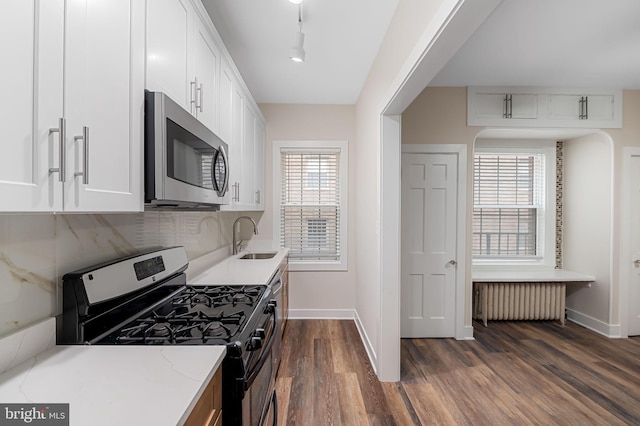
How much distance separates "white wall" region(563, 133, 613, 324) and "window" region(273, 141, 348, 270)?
2936 millimetres

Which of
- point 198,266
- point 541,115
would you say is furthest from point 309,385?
point 541,115

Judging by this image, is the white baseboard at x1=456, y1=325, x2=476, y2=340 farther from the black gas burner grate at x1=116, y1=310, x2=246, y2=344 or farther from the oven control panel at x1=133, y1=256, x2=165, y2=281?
the oven control panel at x1=133, y1=256, x2=165, y2=281

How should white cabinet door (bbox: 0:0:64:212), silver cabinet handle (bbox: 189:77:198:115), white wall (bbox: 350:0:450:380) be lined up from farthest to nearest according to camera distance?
white wall (bbox: 350:0:450:380), silver cabinet handle (bbox: 189:77:198:115), white cabinet door (bbox: 0:0:64:212)

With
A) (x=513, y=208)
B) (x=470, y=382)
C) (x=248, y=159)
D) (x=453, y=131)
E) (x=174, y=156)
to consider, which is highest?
(x=453, y=131)

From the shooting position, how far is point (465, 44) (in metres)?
2.41

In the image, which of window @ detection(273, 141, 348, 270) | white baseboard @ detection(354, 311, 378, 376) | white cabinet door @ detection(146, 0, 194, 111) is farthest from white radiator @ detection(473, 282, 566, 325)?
white cabinet door @ detection(146, 0, 194, 111)

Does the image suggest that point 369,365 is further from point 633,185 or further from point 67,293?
point 633,185

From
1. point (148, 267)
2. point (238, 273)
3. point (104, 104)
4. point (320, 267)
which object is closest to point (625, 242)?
point (320, 267)

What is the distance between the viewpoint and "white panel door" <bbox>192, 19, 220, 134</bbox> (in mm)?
1565

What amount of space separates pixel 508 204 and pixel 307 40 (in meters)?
3.28

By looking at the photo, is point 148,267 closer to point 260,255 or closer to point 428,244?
point 260,255

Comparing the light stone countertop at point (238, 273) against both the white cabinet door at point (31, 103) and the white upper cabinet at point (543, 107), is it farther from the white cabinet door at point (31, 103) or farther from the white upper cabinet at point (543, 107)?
the white upper cabinet at point (543, 107)

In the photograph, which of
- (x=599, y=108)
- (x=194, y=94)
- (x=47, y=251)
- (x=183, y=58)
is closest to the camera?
(x=47, y=251)

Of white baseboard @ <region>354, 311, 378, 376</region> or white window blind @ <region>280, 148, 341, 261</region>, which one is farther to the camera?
white window blind @ <region>280, 148, 341, 261</region>
